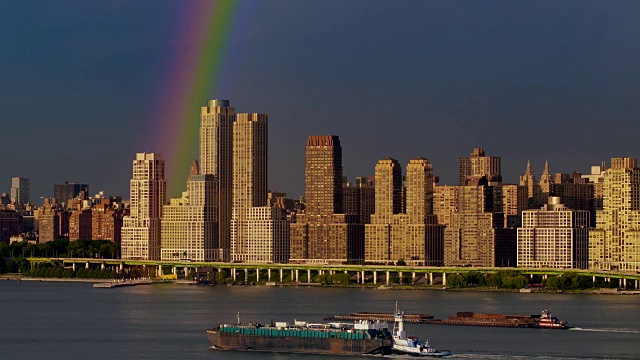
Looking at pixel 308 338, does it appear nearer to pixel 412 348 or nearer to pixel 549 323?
pixel 412 348

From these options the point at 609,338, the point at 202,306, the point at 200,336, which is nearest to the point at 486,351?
the point at 609,338

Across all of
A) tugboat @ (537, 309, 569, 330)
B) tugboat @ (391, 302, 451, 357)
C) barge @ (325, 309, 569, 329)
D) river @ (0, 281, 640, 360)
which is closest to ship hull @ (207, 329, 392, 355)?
tugboat @ (391, 302, 451, 357)

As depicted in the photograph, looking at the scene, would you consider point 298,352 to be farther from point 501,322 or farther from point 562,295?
point 562,295

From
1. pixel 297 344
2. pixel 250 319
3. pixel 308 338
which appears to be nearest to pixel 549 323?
A: pixel 250 319

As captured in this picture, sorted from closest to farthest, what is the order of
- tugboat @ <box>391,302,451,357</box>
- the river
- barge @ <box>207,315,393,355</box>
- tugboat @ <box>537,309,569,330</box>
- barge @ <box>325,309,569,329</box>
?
1. tugboat @ <box>391,302,451,357</box>
2. barge @ <box>207,315,393,355</box>
3. the river
4. tugboat @ <box>537,309,569,330</box>
5. barge @ <box>325,309,569,329</box>

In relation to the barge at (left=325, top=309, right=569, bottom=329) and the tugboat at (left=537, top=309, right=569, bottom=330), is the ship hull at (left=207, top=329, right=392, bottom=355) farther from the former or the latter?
the tugboat at (left=537, top=309, right=569, bottom=330)

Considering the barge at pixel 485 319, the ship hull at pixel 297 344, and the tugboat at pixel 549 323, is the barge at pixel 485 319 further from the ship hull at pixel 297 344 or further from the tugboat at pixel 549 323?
the ship hull at pixel 297 344
